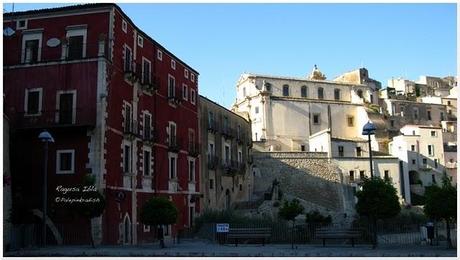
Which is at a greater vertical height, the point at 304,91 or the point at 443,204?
the point at 304,91

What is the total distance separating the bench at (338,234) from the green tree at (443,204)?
2991 mm

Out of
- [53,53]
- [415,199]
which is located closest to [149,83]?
[53,53]

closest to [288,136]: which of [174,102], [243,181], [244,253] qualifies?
[243,181]

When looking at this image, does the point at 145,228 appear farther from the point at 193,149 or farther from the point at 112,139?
the point at 193,149

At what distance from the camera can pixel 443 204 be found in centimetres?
2067

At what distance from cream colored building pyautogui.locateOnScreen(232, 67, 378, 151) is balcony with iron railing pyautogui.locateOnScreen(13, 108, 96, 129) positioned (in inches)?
1506

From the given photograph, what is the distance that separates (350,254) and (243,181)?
2957 centimetres

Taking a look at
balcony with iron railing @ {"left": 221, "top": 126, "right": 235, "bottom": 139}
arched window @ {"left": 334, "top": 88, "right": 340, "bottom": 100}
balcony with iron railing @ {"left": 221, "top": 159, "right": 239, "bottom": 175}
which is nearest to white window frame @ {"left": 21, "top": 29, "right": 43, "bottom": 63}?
balcony with iron railing @ {"left": 221, "top": 126, "right": 235, "bottom": 139}

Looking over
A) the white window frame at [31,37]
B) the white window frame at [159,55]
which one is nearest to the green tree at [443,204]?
the white window frame at [159,55]

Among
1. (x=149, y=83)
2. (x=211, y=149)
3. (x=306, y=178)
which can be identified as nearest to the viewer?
(x=149, y=83)

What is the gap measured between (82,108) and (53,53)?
336 centimetres

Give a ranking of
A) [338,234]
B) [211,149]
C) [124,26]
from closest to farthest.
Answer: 1. [338,234]
2. [124,26]
3. [211,149]

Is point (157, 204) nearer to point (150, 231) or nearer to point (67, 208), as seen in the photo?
point (67, 208)

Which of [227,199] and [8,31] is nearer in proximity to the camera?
[8,31]
